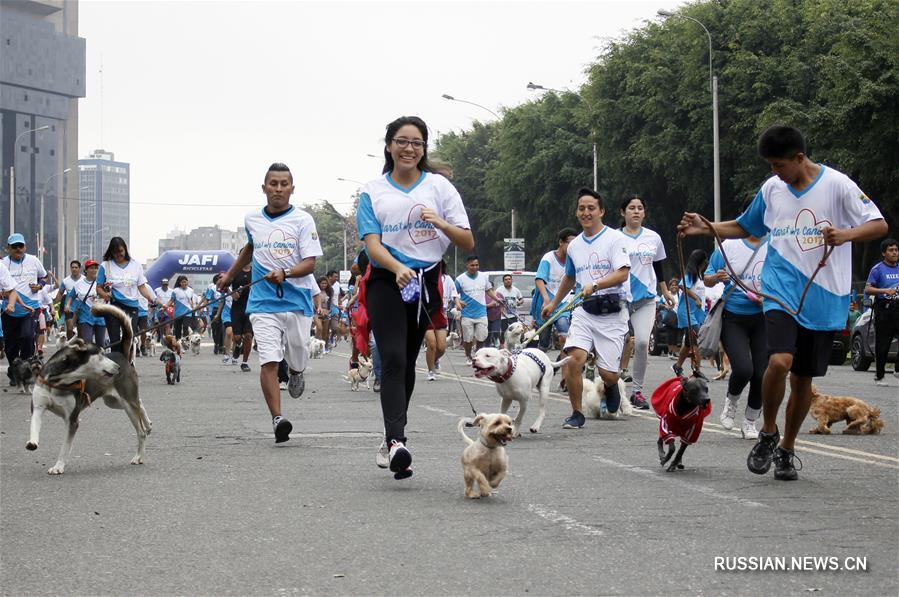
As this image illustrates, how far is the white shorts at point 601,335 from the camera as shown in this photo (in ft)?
36.3

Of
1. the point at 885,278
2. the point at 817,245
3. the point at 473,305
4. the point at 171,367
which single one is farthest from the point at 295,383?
the point at 473,305

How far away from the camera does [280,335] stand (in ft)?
32.4

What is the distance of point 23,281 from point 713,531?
41.5ft

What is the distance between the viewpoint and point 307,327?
9984 mm

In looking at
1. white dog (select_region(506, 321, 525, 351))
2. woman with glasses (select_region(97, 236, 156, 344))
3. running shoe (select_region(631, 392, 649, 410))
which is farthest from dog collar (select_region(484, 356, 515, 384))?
woman with glasses (select_region(97, 236, 156, 344))

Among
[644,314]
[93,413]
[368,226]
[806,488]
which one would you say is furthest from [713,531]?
[93,413]

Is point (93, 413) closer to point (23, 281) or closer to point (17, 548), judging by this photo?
point (23, 281)

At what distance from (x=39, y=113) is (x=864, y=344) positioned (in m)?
128

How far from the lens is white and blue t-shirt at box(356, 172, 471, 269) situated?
7648 millimetres

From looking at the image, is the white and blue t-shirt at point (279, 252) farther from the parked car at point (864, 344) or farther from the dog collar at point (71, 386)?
the parked car at point (864, 344)

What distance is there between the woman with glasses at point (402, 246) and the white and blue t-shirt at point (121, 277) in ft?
28.9

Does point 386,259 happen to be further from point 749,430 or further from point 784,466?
point 749,430

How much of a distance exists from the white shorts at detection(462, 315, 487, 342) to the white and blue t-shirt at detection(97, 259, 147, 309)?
8.37 metres

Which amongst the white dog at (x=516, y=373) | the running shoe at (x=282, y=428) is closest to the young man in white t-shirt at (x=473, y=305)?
the white dog at (x=516, y=373)
